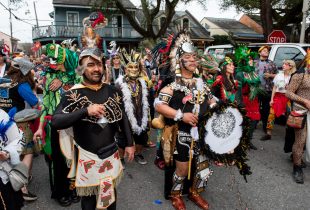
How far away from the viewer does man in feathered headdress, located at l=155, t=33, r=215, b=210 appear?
3193mm

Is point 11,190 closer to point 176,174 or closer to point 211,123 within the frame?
point 176,174

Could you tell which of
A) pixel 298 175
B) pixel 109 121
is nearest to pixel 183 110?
pixel 109 121

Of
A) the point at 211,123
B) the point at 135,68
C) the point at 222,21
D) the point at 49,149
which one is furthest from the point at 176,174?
the point at 222,21

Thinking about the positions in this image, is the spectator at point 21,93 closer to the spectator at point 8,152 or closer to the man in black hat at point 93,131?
the spectator at point 8,152

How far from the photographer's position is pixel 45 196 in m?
3.86

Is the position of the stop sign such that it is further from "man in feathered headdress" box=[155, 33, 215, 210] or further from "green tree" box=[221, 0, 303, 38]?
"man in feathered headdress" box=[155, 33, 215, 210]

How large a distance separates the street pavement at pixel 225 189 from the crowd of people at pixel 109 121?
0.59ft

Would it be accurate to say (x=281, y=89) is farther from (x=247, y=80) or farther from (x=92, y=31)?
(x=92, y=31)

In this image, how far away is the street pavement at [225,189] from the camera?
143 inches

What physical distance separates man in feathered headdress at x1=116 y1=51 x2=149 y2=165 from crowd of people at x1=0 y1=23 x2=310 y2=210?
2 centimetres

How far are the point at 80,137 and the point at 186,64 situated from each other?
1478mm

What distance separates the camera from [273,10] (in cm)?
2178

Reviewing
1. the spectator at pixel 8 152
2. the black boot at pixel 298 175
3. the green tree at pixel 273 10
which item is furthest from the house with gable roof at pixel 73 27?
the spectator at pixel 8 152

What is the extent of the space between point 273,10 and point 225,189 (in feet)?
70.2
